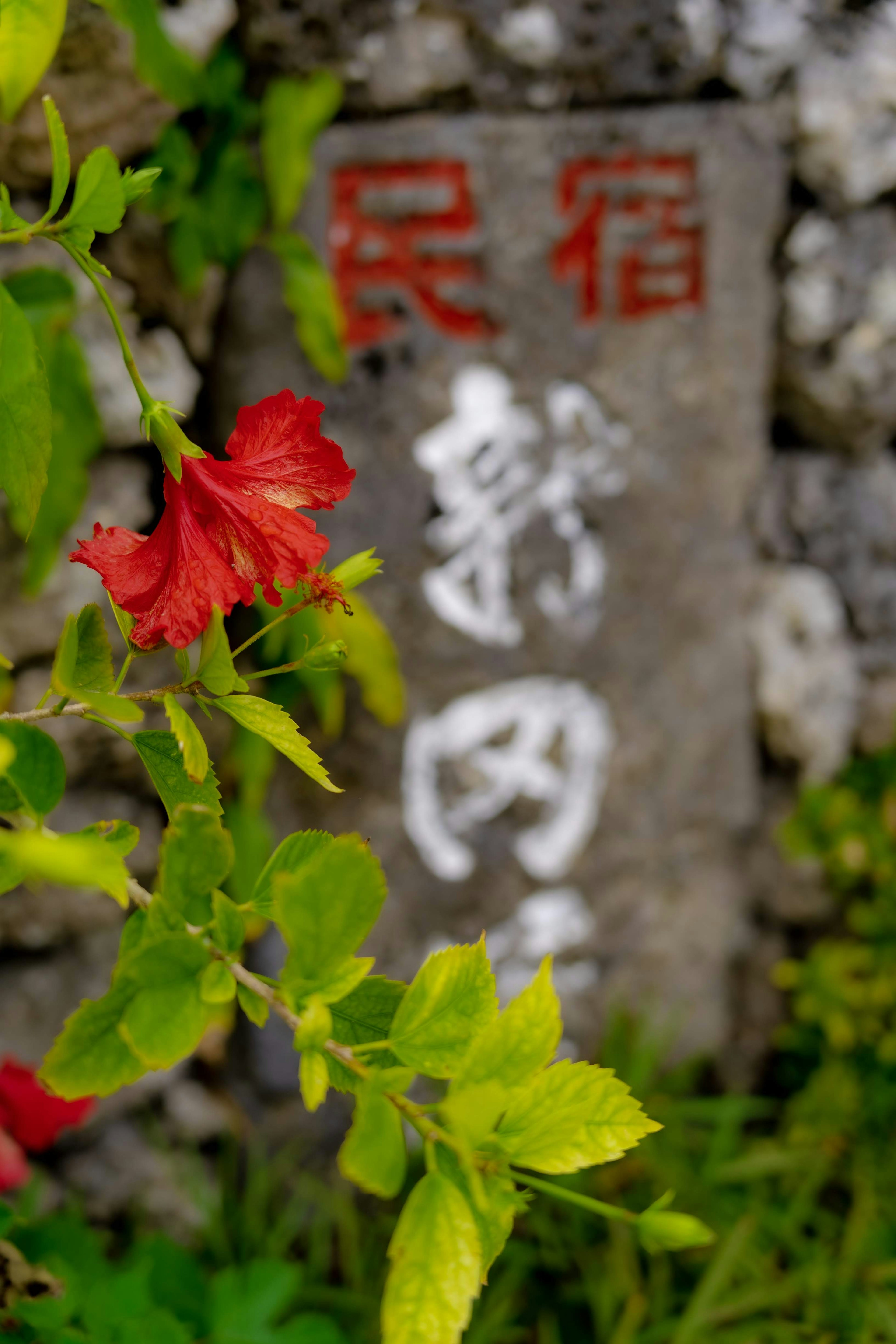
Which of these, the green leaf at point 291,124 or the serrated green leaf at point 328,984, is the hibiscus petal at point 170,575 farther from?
the green leaf at point 291,124

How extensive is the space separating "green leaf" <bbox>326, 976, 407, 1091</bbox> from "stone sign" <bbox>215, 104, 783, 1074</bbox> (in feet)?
2.86

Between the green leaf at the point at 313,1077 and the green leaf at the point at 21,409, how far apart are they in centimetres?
29

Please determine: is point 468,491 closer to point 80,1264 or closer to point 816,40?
point 816,40

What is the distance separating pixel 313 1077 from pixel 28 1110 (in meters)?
0.58

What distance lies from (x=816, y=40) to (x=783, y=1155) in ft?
5.13

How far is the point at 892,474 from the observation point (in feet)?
5.01

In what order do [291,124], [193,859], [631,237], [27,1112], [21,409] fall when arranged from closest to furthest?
[193,859], [21,409], [27,1112], [291,124], [631,237]

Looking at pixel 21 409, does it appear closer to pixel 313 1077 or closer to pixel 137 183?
pixel 137 183

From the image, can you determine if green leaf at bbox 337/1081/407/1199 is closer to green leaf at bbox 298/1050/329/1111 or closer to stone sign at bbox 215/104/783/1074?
green leaf at bbox 298/1050/329/1111

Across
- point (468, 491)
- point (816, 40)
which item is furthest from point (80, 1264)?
point (816, 40)

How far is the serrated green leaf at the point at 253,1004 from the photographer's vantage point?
36cm

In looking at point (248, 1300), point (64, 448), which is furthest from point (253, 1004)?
point (64, 448)

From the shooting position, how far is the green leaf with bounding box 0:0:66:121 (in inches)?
18.3

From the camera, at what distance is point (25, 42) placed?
1.59 feet
